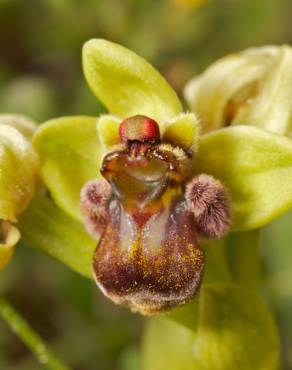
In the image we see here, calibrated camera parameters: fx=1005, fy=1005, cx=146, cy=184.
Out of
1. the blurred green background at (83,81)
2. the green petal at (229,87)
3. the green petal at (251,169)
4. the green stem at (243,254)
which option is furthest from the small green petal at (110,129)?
the blurred green background at (83,81)

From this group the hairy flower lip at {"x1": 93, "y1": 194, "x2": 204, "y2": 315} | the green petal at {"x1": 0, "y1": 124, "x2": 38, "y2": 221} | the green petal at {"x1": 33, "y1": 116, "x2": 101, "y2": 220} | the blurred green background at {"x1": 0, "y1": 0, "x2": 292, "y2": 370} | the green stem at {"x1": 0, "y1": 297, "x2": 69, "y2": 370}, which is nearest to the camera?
the hairy flower lip at {"x1": 93, "y1": 194, "x2": 204, "y2": 315}

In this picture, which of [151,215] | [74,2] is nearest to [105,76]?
[151,215]

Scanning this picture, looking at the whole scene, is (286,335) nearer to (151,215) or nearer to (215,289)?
(215,289)

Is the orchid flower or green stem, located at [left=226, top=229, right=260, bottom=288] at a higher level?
the orchid flower

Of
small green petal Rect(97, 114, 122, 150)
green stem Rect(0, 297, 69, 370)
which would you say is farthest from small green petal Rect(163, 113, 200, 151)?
green stem Rect(0, 297, 69, 370)

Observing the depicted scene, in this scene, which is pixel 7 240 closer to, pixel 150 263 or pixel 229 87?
pixel 150 263

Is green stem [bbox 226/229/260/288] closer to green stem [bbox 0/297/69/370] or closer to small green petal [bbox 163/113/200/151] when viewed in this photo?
small green petal [bbox 163/113/200/151]

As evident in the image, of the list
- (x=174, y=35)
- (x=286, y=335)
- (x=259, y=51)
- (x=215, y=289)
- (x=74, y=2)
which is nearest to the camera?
(x=215, y=289)
